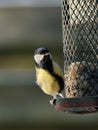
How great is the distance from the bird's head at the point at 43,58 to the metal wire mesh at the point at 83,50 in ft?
0.47

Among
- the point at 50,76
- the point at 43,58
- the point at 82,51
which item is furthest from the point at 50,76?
the point at 82,51

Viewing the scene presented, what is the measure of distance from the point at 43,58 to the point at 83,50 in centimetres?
23

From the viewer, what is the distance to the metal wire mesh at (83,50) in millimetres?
3879

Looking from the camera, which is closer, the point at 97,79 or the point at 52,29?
the point at 97,79

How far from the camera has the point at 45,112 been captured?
6.89 meters

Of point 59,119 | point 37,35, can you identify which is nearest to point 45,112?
point 59,119

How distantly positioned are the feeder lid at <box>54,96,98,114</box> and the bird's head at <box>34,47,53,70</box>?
251 millimetres

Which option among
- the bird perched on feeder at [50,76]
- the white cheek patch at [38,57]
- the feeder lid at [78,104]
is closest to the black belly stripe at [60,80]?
the bird perched on feeder at [50,76]

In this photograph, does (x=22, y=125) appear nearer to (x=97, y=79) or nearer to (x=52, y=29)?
(x=52, y=29)

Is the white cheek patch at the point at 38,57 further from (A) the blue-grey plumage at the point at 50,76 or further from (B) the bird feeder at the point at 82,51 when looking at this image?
(B) the bird feeder at the point at 82,51

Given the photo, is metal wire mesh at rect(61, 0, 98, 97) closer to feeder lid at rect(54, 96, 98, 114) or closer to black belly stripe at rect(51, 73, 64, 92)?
black belly stripe at rect(51, 73, 64, 92)

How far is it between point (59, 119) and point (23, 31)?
2.77ft

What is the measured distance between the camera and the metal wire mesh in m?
3.88

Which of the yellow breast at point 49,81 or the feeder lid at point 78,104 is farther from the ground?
the yellow breast at point 49,81
